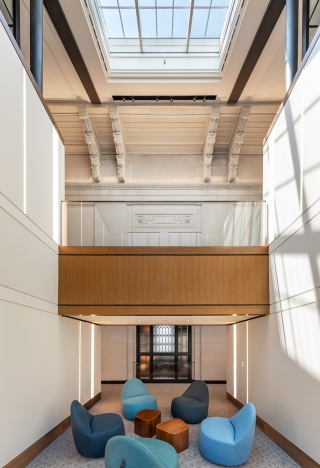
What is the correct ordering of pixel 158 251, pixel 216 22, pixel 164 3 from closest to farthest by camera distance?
1. pixel 158 251
2. pixel 164 3
3. pixel 216 22

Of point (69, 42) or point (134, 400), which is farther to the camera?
point (134, 400)

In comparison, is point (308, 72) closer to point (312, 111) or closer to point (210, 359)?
point (312, 111)

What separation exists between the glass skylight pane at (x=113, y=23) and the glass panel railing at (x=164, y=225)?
14.2 ft

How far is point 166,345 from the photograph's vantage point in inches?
564

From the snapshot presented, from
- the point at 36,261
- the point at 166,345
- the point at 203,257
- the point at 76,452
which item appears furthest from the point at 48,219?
the point at 166,345

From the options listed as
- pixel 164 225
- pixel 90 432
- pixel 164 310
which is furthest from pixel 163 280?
pixel 90 432

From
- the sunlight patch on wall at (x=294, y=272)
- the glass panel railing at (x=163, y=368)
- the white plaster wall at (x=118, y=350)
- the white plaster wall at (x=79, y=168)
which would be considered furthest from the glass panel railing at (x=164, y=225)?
the glass panel railing at (x=163, y=368)

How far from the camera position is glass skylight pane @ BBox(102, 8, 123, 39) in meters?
8.64

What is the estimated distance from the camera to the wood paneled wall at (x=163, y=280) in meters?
7.48

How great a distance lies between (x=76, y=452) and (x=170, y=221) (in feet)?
14.9

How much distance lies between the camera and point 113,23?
899cm

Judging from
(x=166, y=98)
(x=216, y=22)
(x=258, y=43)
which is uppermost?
(x=216, y=22)

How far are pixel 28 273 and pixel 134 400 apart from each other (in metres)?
4.57

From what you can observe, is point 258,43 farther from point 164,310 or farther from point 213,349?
point 213,349
